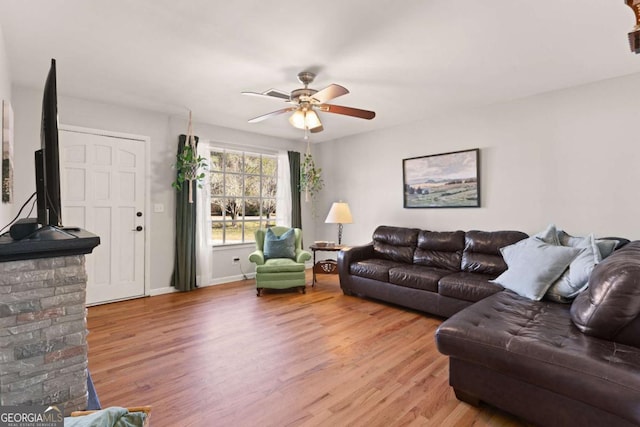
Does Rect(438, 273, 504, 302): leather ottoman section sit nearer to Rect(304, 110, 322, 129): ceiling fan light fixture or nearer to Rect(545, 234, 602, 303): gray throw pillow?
Rect(545, 234, 602, 303): gray throw pillow

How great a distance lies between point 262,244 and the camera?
4.84m

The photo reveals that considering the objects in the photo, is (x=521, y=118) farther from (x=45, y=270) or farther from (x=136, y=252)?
(x=136, y=252)

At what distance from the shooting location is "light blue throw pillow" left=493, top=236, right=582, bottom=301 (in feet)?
8.23

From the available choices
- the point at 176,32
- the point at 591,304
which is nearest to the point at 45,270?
the point at 176,32

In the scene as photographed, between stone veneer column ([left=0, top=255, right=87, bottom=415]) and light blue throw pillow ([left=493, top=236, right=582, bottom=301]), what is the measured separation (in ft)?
9.59

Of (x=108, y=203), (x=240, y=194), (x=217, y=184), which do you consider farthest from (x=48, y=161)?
(x=240, y=194)

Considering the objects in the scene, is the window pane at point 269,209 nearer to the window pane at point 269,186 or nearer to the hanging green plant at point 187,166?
the window pane at point 269,186

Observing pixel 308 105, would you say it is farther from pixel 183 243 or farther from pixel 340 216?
pixel 183 243

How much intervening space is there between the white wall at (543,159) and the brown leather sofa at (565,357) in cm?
153

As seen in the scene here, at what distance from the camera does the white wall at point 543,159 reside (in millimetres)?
3125

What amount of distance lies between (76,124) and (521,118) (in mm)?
5227

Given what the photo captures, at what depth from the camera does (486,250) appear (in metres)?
3.62

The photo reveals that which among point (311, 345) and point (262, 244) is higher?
point (262, 244)

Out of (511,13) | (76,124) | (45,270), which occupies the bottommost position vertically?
(45,270)
